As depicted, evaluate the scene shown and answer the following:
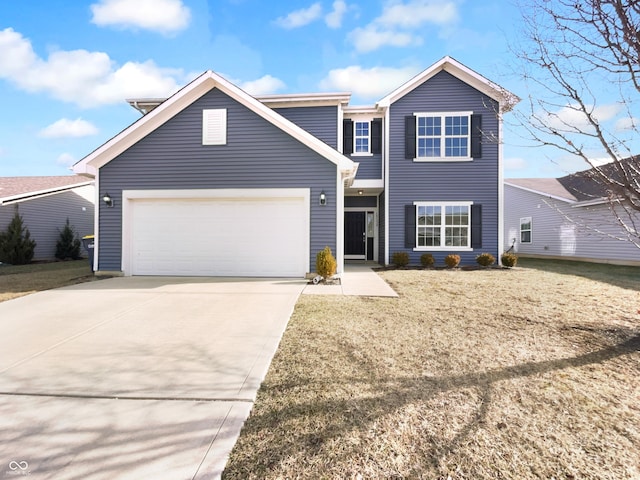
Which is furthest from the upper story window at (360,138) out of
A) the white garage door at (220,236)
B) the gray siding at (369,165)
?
the white garage door at (220,236)

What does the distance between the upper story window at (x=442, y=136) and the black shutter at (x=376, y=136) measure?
3.48 feet

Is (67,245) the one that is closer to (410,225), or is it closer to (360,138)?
(360,138)

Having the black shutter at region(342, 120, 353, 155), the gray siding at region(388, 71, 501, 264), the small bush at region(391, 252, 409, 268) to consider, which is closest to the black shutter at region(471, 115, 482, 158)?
the gray siding at region(388, 71, 501, 264)

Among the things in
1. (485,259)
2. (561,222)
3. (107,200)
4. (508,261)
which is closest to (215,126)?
(107,200)

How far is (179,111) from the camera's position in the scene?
29.0ft

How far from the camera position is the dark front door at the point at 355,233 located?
14422 millimetres

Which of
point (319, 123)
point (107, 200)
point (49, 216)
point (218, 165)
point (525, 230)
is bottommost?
point (525, 230)

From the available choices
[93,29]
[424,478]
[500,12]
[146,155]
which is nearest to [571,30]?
[500,12]

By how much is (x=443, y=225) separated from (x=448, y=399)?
10284 millimetres

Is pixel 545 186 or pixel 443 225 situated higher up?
pixel 545 186

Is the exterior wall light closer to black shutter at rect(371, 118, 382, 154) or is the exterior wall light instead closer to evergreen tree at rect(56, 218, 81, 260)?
black shutter at rect(371, 118, 382, 154)

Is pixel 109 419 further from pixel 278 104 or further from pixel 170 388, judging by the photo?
pixel 278 104

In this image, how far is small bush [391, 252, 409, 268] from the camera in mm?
11383

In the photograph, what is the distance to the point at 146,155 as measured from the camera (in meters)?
8.90
